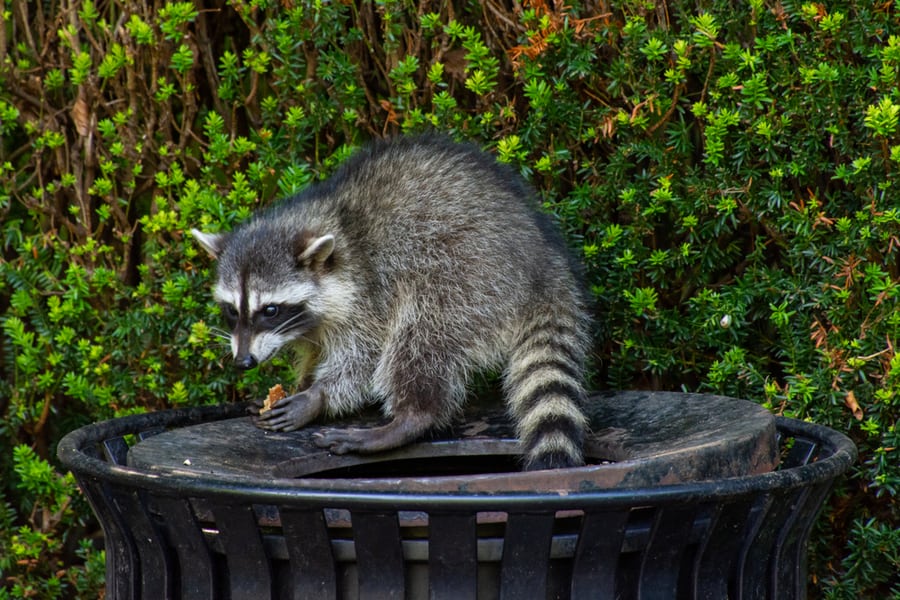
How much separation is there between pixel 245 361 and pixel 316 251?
367mm

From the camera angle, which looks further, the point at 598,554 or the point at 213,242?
the point at 213,242

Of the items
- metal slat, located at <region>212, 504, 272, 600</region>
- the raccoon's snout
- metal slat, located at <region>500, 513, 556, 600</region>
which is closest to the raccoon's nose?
the raccoon's snout

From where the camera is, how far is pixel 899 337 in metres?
2.84

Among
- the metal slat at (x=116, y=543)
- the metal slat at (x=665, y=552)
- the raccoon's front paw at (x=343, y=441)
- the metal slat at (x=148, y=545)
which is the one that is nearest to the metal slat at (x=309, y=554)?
the metal slat at (x=148, y=545)

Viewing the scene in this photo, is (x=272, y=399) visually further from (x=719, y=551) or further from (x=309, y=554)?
(x=719, y=551)

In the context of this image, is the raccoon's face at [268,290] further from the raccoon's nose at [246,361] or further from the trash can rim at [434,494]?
the trash can rim at [434,494]

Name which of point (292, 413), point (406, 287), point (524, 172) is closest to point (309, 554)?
point (292, 413)

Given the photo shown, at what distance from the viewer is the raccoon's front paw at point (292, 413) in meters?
2.85

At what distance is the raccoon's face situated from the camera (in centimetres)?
308

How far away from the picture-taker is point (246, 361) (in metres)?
3.01

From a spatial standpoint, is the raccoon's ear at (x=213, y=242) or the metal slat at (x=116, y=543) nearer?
the metal slat at (x=116, y=543)

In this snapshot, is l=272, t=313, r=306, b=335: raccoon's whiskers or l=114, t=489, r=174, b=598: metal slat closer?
l=114, t=489, r=174, b=598: metal slat

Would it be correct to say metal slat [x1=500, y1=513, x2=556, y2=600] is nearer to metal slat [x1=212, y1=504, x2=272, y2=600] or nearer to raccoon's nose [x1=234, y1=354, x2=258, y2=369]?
metal slat [x1=212, y1=504, x2=272, y2=600]

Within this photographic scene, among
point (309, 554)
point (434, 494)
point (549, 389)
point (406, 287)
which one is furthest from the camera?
point (406, 287)
